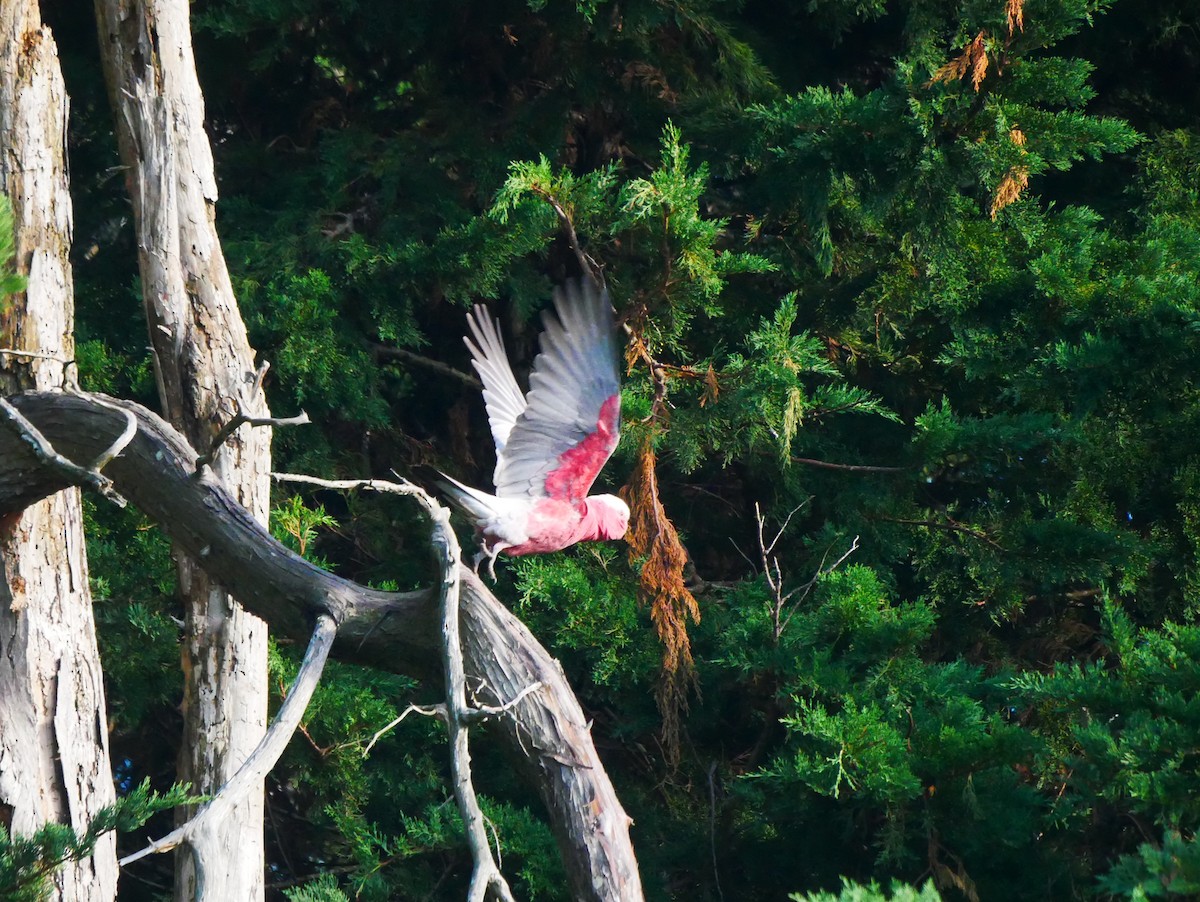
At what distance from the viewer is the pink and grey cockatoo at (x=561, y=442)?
3709 mm

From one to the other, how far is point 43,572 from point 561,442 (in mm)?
1460

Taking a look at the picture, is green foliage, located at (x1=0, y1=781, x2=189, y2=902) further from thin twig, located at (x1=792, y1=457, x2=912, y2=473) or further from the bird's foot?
thin twig, located at (x1=792, y1=457, x2=912, y2=473)

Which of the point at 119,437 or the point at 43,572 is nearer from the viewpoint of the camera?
the point at 119,437

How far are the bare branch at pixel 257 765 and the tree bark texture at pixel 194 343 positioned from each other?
115 cm

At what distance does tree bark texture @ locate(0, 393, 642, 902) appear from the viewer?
252cm

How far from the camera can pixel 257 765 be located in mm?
2221

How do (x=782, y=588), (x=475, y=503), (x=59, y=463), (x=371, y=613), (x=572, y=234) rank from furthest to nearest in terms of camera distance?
(x=782, y=588) < (x=572, y=234) < (x=475, y=503) < (x=371, y=613) < (x=59, y=463)

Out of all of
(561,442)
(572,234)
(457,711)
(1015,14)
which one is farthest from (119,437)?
(1015,14)

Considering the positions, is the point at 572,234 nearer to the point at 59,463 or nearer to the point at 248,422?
the point at 248,422

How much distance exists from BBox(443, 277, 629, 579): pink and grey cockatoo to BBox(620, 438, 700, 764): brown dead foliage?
214mm

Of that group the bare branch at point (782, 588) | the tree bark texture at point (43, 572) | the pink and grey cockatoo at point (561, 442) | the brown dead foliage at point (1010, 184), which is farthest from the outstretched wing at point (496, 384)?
the brown dead foliage at point (1010, 184)

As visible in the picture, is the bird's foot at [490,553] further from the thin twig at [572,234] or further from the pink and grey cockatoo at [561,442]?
the thin twig at [572,234]

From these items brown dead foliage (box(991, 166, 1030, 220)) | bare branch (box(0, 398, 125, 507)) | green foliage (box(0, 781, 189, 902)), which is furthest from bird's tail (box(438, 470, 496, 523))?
brown dead foliage (box(991, 166, 1030, 220))

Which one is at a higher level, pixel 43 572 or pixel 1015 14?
pixel 1015 14
